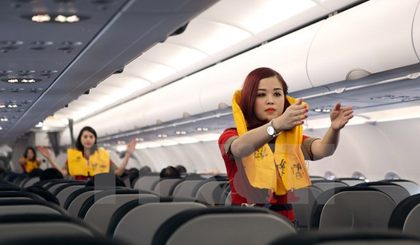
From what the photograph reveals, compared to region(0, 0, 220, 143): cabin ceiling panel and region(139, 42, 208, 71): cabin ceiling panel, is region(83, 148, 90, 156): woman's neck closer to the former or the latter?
region(0, 0, 220, 143): cabin ceiling panel

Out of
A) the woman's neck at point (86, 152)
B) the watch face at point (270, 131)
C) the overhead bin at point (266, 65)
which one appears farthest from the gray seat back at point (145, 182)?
the watch face at point (270, 131)

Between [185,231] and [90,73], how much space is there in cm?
478

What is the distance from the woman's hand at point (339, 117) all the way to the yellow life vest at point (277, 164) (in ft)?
1.02

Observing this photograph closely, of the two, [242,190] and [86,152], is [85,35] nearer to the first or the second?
[242,190]

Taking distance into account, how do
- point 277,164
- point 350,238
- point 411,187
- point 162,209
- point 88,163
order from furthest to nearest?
point 88,163 < point 411,187 < point 277,164 < point 162,209 < point 350,238

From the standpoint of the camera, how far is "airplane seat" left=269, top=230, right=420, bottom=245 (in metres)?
2.06

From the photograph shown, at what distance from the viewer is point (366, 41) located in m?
7.38

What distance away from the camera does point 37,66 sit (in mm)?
6738

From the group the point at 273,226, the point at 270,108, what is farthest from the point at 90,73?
the point at 273,226

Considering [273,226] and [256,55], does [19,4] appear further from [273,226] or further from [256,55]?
[256,55]

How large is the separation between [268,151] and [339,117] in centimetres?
51

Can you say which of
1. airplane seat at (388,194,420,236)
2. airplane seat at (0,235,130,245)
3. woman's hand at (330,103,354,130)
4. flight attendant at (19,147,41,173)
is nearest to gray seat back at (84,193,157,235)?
woman's hand at (330,103,354,130)

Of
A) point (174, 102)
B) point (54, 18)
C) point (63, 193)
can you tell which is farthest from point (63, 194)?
point (174, 102)

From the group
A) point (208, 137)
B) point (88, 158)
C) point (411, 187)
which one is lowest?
point (411, 187)
